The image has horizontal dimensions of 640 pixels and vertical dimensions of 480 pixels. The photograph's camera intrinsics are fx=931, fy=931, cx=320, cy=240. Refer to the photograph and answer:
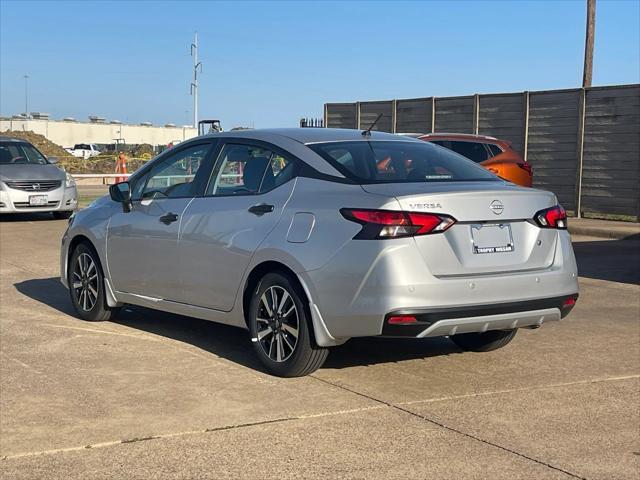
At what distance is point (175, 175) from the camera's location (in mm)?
7281

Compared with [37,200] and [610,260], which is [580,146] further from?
[37,200]

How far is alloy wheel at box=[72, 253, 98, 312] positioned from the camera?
788cm

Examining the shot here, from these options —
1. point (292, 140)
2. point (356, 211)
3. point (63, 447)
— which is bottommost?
point (63, 447)

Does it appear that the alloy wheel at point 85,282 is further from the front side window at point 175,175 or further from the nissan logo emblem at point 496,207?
the nissan logo emblem at point 496,207

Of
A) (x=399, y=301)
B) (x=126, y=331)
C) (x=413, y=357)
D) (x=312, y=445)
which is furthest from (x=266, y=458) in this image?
(x=126, y=331)

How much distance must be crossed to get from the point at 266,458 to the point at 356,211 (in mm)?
1669

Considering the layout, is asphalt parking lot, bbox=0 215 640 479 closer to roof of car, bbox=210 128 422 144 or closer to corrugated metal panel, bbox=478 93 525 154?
roof of car, bbox=210 128 422 144

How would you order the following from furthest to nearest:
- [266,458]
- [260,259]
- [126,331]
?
[126,331] → [260,259] → [266,458]

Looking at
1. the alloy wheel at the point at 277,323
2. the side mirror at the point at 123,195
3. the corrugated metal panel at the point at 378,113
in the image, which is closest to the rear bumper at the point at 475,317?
the alloy wheel at the point at 277,323

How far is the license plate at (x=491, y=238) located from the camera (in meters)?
5.59

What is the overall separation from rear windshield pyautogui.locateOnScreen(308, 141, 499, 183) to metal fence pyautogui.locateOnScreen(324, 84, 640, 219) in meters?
13.6

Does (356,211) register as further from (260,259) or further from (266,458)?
(266,458)

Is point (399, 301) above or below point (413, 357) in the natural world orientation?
above

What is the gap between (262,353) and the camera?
615 cm
